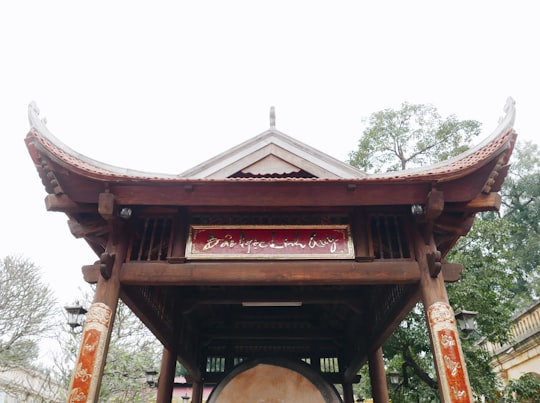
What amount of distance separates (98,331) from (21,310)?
16605mm

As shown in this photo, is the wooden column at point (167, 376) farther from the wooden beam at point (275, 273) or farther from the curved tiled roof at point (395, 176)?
the curved tiled roof at point (395, 176)

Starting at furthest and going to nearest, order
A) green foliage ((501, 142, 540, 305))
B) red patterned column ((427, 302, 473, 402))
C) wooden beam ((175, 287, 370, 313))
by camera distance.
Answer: green foliage ((501, 142, 540, 305)) < wooden beam ((175, 287, 370, 313)) < red patterned column ((427, 302, 473, 402))

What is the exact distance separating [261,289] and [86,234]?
3063 millimetres

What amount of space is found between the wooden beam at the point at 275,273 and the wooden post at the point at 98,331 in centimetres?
18

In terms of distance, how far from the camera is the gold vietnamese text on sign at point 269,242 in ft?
17.7

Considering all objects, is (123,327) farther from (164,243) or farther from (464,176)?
(464,176)

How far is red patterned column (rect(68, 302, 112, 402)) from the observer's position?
15.1ft

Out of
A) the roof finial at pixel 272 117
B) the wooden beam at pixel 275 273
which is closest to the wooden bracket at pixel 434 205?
the wooden beam at pixel 275 273

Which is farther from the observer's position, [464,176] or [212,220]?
[212,220]

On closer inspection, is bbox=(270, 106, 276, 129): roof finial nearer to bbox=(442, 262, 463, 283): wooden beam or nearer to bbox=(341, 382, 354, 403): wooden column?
bbox=(442, 262, 463, 283): wooden beam

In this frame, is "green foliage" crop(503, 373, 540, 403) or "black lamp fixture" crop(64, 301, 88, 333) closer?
"black lamp fixture" crop(64, 301, 88, 333)

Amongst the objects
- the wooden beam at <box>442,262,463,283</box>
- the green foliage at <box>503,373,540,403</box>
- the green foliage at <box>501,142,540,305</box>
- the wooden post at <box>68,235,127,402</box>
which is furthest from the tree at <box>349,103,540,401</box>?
the green foliage at <box>501,142,540,305</box>

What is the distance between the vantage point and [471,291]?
37.3 ft

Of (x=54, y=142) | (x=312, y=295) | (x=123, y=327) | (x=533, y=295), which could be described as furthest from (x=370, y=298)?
(x=533, y=295)
